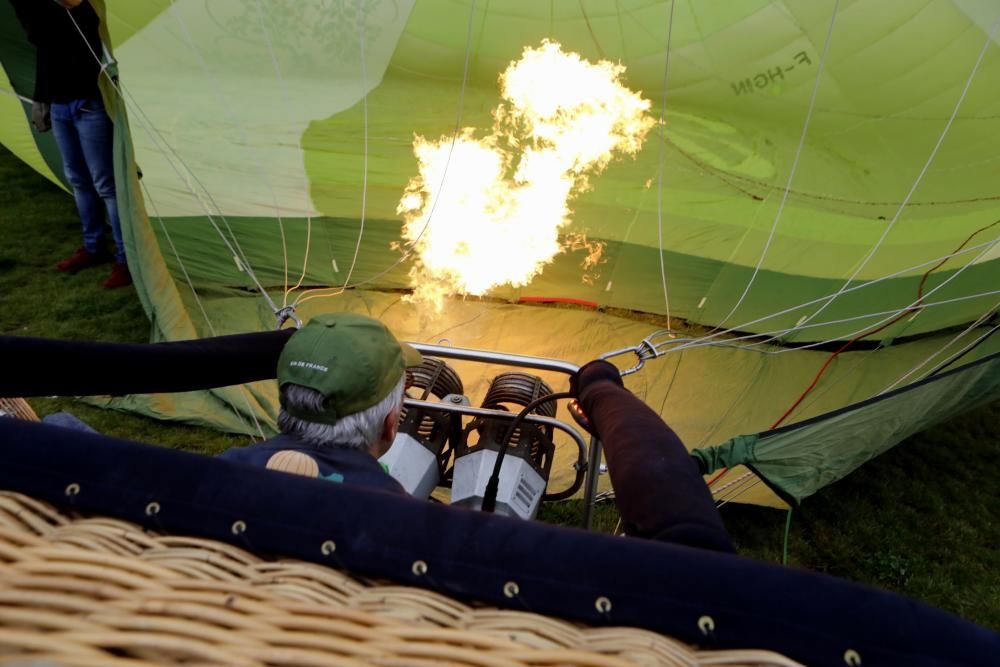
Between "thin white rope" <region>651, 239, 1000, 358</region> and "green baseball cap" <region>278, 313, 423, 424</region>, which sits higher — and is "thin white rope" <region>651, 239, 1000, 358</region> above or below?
above

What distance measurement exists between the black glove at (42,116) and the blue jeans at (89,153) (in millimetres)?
44

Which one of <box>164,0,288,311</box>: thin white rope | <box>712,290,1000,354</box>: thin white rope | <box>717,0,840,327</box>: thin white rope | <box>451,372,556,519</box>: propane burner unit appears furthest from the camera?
<box>164,0,288,311</box>: thin white rope

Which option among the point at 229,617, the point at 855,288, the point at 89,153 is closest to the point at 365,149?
the point at 89,153

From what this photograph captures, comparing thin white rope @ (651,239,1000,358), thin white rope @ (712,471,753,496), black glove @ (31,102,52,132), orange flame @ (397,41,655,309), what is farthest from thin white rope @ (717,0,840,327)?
black glove @ (31,102,52,132)

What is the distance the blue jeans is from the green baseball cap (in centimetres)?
259

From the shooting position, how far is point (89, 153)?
10.6ft

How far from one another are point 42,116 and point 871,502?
382 centimetres

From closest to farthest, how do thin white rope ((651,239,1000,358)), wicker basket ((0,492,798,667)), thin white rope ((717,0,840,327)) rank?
wicker basket ((0,492,798,667))
thin white rope ((651,239,1000,358))
thin white rope ((717,0,840,327))

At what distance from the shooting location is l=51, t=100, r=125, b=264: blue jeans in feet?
10.4

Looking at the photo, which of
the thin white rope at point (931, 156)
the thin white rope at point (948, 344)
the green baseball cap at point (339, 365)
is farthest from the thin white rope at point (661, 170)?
the green baseball cap at point (339, 365)

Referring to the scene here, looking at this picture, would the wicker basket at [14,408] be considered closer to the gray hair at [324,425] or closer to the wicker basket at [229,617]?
the gray hair at [324,425]

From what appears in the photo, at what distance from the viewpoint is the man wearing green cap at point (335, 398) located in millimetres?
1047

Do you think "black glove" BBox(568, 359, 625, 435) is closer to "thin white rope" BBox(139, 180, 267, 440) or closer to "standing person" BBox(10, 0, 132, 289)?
"thin white rope" BBox(139, 180, 267, 440)

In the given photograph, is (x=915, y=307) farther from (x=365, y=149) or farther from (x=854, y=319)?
(x=365, y=149)
